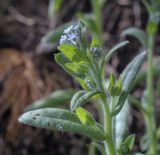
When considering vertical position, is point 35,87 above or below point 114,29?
below

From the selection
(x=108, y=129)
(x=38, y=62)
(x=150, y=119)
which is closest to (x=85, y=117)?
(x=108, y=129)

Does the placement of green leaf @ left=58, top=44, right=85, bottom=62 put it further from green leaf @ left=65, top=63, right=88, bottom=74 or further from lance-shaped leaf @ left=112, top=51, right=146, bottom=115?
lance-shaped leaf @ left=112, top=51, right=146, bottom=115

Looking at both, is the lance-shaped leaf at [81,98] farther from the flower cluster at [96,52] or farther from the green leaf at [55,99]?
the green leaf at [55,99]

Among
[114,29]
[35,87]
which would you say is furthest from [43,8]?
[35,87]

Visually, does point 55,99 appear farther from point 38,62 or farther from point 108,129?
point 108,129

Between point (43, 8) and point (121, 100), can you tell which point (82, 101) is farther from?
point (43, 8)

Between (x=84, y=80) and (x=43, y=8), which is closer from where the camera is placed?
(x=84, y=80)

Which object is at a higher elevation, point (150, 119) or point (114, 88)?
point (114, 88)
